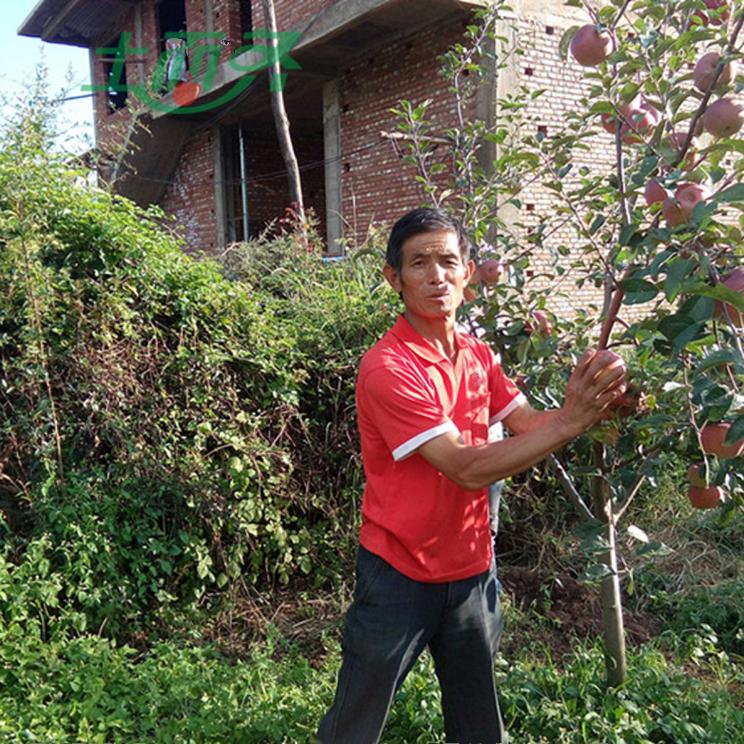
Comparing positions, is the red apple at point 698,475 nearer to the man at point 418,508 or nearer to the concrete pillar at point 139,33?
the man at point 418,508

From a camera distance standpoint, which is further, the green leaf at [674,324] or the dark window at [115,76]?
the dark window at [115,76]

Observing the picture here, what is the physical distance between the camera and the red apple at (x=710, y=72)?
6.43 ft

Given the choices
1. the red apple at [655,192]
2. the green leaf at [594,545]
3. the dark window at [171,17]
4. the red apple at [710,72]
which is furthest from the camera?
the dark window at [171,17]

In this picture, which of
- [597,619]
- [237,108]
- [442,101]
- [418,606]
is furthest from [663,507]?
[237,108]

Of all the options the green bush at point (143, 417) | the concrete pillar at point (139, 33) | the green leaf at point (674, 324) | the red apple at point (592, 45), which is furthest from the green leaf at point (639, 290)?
the concrete pillar at point (139, 33)

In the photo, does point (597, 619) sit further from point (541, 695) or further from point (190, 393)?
point (190, 393)

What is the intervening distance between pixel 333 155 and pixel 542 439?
1065 cm

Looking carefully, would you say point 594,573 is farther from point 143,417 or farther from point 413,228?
point 143,417

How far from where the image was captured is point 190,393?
3.97 meters

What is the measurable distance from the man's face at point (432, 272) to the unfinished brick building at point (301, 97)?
14.3ft

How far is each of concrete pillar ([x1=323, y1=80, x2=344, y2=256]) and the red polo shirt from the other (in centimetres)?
970

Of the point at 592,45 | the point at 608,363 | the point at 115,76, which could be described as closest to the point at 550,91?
the point at 592,45

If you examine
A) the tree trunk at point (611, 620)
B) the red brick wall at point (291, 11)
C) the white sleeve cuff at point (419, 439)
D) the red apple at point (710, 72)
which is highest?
the red brick wall at point (291, 11)

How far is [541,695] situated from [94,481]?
7.43ft
